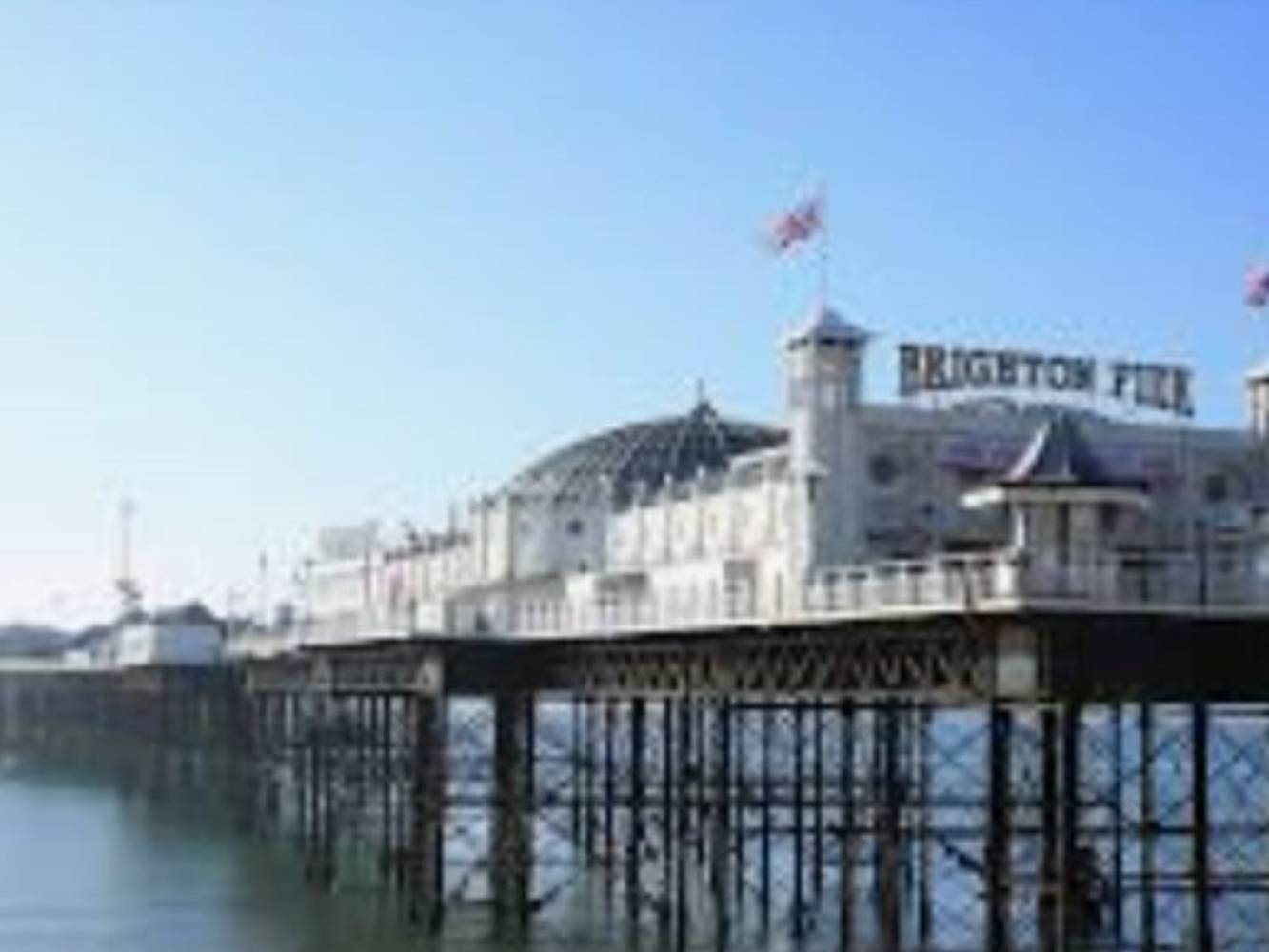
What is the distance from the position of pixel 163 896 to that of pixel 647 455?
130 feet

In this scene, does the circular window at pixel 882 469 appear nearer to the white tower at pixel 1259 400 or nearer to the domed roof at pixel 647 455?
the white tower at pixel 1259 400

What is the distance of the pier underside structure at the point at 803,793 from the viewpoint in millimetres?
40656

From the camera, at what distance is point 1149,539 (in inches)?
2261

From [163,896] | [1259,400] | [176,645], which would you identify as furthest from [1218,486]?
[176,645]

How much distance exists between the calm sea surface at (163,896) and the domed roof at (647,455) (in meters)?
19.4

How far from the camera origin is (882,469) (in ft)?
208

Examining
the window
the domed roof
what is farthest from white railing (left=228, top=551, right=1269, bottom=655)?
the domed roof

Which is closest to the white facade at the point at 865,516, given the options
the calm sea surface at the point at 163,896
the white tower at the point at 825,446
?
the white tower at the point at 825,446

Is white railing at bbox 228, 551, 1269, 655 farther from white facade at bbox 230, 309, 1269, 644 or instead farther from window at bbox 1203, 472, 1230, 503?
window at bbox 1203, 472, 1230, 503

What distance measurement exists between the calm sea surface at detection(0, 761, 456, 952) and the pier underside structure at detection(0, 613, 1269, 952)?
1.75m

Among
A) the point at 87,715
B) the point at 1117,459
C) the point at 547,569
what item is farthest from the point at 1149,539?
the point at 87,715

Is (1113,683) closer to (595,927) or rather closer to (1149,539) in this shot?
(1149,539)

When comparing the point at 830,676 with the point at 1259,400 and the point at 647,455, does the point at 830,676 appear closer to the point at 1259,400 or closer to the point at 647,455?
the point at 1259,400

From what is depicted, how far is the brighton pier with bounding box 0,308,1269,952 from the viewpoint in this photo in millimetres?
40906
